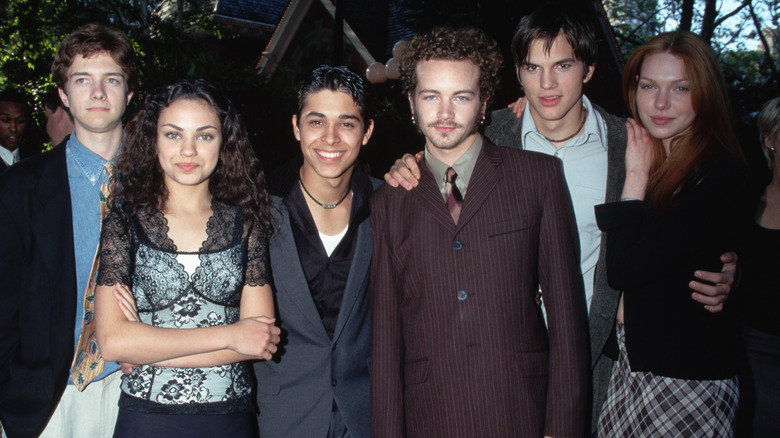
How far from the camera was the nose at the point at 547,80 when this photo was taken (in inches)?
116

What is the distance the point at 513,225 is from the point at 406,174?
58 centimetres

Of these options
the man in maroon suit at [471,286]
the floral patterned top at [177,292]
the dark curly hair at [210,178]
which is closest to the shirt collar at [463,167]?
the man in maroon suit at [471,286]

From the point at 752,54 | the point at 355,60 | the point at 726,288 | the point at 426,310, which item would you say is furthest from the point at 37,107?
the point at 752,54

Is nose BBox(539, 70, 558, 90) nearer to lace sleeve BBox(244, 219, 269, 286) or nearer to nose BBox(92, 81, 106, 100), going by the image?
lace sleeve BBox(244, 219, 269, 286)

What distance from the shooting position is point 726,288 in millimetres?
2471

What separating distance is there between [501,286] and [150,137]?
178cm

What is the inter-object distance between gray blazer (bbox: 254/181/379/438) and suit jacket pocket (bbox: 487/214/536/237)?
822 mm

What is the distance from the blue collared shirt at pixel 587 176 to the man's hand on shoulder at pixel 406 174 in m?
0.88

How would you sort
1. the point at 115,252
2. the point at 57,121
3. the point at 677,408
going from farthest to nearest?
the point at 57,121, the point at 677,408, the point at 115,252

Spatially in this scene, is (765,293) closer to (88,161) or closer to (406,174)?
(406,174)

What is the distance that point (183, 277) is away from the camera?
2.34 m

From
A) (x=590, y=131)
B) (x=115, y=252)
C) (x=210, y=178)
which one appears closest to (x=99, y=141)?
(x=210, y=178)

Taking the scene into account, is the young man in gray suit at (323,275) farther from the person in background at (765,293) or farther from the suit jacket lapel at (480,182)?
the person in background at (765,293)

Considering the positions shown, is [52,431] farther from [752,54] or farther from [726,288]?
[752,54]
